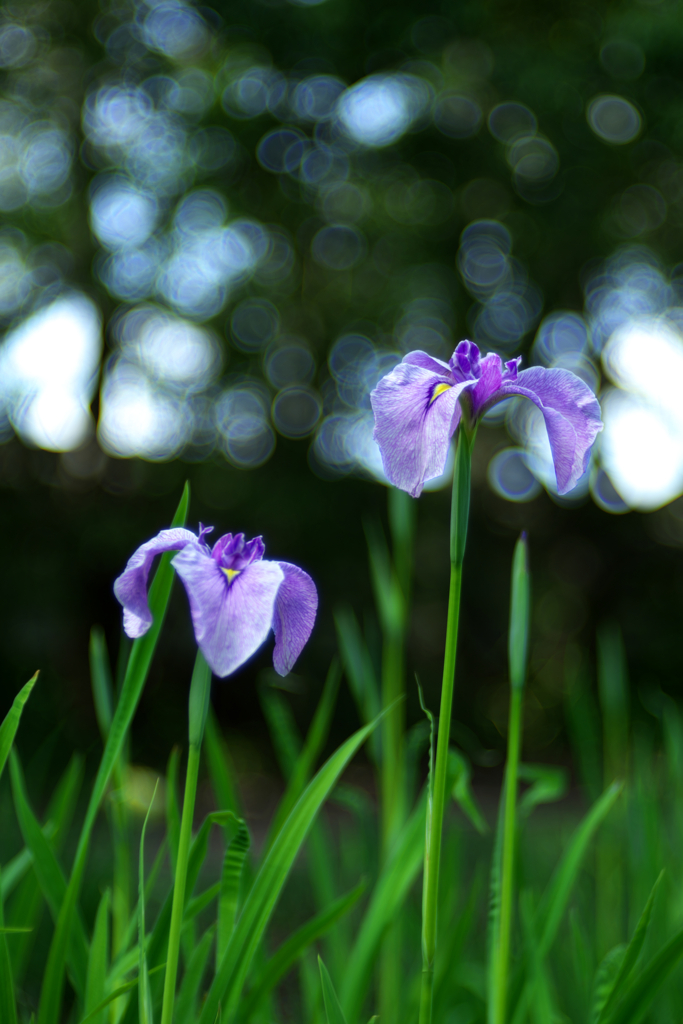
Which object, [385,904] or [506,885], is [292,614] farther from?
[385,904]

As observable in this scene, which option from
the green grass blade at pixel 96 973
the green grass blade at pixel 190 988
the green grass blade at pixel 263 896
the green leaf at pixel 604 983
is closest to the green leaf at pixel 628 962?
the green leaf at pixel 604 983

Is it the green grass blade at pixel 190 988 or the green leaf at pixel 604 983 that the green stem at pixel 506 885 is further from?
the green grass blade at pixel 190 988

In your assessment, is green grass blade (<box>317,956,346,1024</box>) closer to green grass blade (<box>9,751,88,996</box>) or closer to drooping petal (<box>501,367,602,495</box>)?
green grass blade (<box>9,751,88,996</box>)

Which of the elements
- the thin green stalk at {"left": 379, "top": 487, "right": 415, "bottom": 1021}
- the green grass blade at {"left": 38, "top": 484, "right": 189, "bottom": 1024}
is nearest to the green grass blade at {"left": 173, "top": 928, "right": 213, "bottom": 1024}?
the green grass blade at {"left": 38, "top": 484, "right": 189, "bottom": 1024}

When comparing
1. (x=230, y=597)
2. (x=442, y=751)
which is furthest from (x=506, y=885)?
(x=230, y=597)

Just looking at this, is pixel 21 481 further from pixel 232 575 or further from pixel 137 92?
pixel 232 575

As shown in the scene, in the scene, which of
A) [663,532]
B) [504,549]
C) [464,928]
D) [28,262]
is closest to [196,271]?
[28,262]
